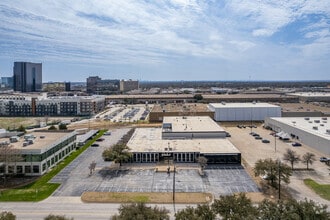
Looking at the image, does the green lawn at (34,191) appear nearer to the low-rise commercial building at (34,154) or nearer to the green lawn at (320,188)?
the low-rise commercial building at (34,154)

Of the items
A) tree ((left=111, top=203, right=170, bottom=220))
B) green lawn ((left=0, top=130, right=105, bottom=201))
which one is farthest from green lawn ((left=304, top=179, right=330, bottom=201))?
green lawn ((left=0, top=130, right=105, bottom=201))

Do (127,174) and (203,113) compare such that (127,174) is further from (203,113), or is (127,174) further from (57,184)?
(203,113)

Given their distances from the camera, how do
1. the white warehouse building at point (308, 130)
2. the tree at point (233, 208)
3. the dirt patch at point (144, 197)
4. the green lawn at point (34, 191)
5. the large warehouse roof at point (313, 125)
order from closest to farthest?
1. the tree at point (233, 208)
2. the dirt patch at point (144, 197)
3. the green lawn at point (34, 191)
4. the white warehouse building at point (308, 130)
5. the large warehouse roof at point (313, 125)

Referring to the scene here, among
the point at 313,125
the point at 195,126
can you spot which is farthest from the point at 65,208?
the point at 313,125

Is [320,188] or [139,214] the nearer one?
[139,214]

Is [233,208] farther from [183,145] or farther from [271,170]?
[183,145]

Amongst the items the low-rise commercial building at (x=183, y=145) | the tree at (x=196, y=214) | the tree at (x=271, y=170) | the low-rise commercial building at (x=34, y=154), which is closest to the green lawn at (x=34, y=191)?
Result: the low-rise commercial building at (x=34, y=154)
